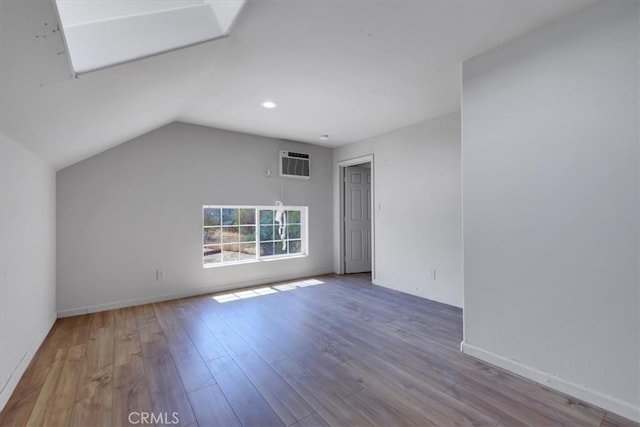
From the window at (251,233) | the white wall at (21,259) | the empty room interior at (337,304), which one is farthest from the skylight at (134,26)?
the window at (251,233)

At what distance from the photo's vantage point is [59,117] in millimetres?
1730

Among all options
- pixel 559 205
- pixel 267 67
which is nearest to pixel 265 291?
pixel 267 67

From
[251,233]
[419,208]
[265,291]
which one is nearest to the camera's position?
[419,208]

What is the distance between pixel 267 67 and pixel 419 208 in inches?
102

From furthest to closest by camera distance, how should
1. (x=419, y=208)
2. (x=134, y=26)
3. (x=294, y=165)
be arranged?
(x=294, y=165) < (x=419, y=208) < (x=134, y=26)

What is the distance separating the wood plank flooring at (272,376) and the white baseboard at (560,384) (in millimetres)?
48

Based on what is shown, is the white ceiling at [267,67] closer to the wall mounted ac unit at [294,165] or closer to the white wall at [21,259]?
the white wall at [21,259]

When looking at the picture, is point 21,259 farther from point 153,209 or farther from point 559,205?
point 559,205

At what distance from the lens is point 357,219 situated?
17.4 ft

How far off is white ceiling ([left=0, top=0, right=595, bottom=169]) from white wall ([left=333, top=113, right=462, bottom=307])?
0.66m

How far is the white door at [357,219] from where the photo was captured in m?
5.18

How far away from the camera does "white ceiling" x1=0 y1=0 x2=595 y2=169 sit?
1.25 metres

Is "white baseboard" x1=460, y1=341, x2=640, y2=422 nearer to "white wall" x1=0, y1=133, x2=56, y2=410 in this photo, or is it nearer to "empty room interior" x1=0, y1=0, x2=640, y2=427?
"empty room interior" x1=0, y1=0, x2=640, y2=427

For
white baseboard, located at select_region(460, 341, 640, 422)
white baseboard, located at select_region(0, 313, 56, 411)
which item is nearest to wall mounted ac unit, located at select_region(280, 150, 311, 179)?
white baseboard, located at select_region(0, 313, 56, 411)
